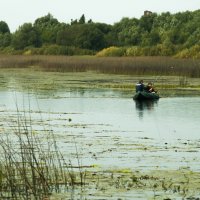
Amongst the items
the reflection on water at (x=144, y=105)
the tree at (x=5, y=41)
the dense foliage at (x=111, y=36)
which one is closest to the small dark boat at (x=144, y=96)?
the reflection on water at (x=144, y=105)

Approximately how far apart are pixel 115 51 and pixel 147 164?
4263 centimetres

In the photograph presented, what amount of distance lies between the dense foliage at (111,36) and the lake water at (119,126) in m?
24.2

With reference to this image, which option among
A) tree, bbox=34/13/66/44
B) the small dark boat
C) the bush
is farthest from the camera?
tree, bbox=34/13/66/44

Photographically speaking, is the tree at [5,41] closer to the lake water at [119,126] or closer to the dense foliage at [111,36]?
the dense foliage at [111,36]

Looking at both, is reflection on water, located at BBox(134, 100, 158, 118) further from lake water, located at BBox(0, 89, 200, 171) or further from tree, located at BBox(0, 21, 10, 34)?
tree, located at BBox(0, 21, 10, 34)

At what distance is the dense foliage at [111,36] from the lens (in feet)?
184

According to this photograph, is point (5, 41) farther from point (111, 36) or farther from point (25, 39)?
point (111, 36)

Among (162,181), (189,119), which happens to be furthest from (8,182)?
(189,119)

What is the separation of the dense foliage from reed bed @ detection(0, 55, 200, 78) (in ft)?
18.5

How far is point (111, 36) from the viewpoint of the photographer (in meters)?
70.1

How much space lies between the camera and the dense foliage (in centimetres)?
5606

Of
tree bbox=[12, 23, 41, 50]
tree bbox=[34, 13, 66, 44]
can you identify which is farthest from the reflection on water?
tree bbox=[12, 23, 41, 50]

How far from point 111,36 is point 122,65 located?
26.8 m

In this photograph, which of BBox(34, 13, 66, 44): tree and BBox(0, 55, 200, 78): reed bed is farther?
BBox(34, 13, 66, 44): tree
